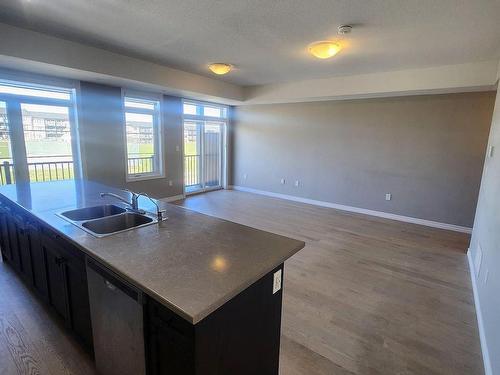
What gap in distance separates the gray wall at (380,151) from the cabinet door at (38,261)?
495 cm

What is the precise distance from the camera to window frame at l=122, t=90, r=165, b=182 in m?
4.88

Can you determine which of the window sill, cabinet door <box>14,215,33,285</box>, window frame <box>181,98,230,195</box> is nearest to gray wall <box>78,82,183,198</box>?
the window sill

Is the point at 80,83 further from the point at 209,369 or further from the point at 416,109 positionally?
the point at 416,109

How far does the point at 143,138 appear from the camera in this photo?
530cm

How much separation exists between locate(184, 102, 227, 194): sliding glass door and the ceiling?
2.30 meters

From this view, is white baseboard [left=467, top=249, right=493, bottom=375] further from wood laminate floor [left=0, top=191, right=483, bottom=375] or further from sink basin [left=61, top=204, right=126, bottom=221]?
sink basin [left=61, top=204, right=126, bottom=221]

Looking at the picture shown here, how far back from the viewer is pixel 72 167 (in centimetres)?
438

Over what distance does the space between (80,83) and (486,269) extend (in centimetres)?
554

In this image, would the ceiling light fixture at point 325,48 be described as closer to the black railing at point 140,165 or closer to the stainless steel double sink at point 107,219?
the stainless steel double sink at point 107,219

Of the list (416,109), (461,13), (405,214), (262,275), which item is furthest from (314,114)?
(262,275)

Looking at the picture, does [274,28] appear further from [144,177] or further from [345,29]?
[144,177]

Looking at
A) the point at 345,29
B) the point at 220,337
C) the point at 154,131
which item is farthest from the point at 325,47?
the point at 154,131

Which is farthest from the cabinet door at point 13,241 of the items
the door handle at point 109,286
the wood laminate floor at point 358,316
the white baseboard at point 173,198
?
the white baseboard at point 173,198

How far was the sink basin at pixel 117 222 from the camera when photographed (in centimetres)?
187
